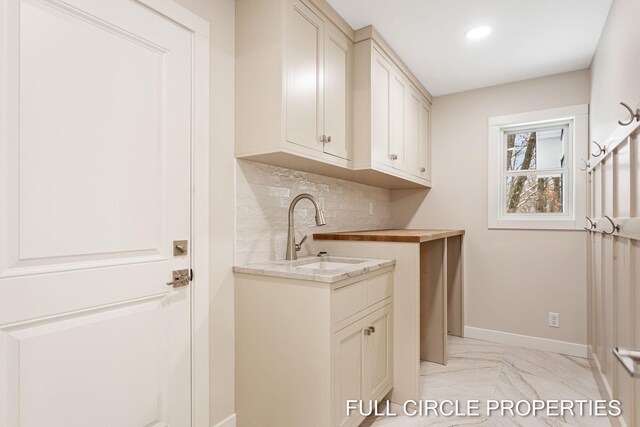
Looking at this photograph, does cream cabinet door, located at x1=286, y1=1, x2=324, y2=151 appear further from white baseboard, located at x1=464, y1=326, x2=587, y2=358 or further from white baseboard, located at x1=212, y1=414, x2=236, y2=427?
white baseboard, located at x1=464, y1=326, x2=587, y2=358

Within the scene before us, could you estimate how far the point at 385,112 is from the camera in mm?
2488

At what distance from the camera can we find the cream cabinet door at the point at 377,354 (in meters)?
1.82

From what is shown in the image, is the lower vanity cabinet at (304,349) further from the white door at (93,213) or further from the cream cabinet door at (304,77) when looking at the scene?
the cream cabinet door at (304,77)

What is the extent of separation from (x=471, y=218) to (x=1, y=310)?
3.37 m

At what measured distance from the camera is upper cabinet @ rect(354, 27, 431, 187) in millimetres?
2271

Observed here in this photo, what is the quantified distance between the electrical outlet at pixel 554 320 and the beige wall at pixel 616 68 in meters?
1.51

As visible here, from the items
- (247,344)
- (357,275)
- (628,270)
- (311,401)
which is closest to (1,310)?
(247,344)

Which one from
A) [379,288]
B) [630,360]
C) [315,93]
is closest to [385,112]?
[315,93]

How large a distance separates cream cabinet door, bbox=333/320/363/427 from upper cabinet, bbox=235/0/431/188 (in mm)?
936

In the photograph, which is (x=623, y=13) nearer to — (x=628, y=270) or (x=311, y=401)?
(x=628, y=270)

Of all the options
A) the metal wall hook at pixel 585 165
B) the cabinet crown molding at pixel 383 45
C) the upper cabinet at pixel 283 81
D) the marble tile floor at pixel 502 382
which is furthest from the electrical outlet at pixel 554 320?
the upper cabinet at pixel 283 81

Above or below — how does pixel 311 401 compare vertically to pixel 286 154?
below

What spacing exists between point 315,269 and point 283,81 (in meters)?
0.99

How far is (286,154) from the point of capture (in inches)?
69.1
